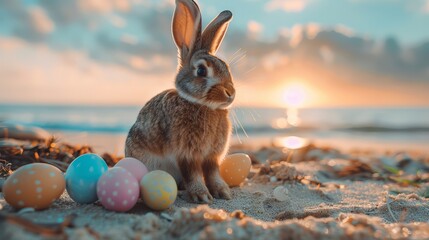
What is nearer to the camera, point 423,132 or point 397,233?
point 397,233

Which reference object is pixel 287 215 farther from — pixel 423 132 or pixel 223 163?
pixel 423 132

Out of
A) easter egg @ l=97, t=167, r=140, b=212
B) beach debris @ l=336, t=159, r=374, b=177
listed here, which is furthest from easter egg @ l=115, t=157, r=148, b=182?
beach debris @ l=336, t=159, r=374, b=177

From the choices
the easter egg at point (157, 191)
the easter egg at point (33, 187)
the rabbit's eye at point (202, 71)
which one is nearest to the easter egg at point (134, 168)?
the easter egg at point (157, 191)

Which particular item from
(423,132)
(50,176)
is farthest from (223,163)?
(423,132)

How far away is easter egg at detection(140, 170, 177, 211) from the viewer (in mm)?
2793

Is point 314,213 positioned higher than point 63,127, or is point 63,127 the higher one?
point 63,127

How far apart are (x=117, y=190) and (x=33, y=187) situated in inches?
20.9

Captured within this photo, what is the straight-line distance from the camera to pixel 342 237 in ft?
6.63

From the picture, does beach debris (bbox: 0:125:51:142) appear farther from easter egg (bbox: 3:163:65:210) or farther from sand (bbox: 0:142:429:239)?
easter egg (bbox: 3:163:65:210)

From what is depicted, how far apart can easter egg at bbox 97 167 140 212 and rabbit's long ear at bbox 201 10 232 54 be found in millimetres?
1600

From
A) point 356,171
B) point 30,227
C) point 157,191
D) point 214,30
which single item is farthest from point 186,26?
point 356,171

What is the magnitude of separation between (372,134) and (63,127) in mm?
14191

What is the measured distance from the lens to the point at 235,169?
3.99 m

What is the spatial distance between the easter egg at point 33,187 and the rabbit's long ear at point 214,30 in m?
1.86
